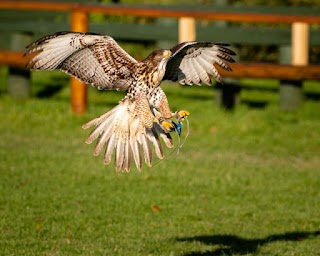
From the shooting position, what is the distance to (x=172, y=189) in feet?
36.3

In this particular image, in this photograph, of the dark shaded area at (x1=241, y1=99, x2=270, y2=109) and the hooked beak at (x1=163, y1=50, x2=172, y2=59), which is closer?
the hooked beak at (x1=163, y1=50, x2=172, y2=59)

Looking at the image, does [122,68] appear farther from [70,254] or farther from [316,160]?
[316,160]

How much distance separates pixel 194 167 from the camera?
12117 millimetres

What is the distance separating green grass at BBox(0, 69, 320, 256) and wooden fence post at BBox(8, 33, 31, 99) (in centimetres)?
44

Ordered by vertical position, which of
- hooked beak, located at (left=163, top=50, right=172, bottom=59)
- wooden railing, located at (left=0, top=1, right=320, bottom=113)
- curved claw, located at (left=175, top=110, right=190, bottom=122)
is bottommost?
curved claw, located at (left=175, top=110, right=190, bottom=122)

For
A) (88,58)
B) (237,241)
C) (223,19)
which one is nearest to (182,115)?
(88,58)

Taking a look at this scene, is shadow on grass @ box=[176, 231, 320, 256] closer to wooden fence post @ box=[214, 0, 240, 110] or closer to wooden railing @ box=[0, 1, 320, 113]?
wooden railing @ box=[0, 1, 320, 113]

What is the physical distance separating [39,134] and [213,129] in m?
2.42

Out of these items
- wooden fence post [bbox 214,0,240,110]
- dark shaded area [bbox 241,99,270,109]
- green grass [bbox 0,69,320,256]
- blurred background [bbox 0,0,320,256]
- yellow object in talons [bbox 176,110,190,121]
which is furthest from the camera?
dark shaded area [bbox 241,99,270,109]

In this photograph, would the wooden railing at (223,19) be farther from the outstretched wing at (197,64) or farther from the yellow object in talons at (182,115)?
the yellow object in talons at (182,115)

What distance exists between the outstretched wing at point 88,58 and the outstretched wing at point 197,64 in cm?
41

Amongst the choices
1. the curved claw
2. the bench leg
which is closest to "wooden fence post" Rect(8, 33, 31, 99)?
the bench leg

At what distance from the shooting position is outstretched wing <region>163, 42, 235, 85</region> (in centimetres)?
853

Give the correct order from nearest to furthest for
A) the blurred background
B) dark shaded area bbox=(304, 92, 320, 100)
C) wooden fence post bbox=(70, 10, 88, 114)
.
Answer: the blurred background
wooden fence post bbox=(70, 10, 88, 114)
dark shaded area bbox=(304, 92, 320, 100)
